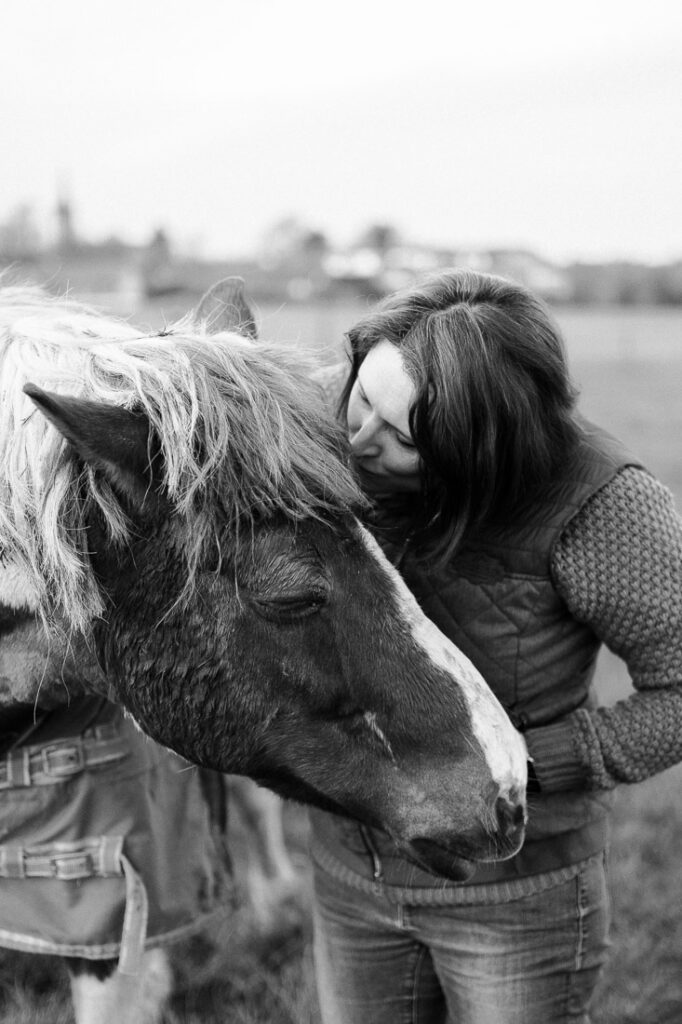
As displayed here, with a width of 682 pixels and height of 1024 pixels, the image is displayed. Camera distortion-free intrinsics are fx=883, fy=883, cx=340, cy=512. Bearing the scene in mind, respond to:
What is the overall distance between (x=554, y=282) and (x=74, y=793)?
38686mm

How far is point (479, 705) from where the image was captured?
1742 mm

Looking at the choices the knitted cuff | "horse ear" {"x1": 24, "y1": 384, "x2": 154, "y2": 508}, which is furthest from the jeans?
"horse ear" {"x1": 24, "y1": 384, "x2": 154, "y2": 508}

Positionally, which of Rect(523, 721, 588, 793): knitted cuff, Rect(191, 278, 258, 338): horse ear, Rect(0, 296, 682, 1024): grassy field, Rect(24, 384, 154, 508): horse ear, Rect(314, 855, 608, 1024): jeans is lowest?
Rect(0, 296, 682, 1024): grassy field

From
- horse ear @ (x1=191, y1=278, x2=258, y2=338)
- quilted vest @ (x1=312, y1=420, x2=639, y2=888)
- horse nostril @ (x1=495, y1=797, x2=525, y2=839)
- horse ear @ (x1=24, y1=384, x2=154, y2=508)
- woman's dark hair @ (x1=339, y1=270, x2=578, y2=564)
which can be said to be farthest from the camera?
horse ear @ (x1=191, y1=278, x2=258, y2=338)

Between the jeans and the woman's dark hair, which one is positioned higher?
the woman's dark hair

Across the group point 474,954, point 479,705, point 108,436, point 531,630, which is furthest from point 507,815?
point 108,436

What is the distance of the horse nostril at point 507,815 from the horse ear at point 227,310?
1265 mm

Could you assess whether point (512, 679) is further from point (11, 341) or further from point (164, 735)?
point (11, 341)

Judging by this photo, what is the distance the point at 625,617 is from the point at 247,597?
31.8 inches

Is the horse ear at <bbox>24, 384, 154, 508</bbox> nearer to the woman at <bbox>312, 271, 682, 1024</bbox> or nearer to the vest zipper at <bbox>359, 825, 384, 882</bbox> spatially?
the woman at <bbox>312, 271, 682, 1024</bbox>

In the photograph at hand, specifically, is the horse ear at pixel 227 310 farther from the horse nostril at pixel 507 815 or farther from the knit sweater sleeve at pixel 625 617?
the horse nostril at pixel 507 815

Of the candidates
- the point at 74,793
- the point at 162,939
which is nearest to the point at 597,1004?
the point at 162,939

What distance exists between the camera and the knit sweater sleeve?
73.4 inches

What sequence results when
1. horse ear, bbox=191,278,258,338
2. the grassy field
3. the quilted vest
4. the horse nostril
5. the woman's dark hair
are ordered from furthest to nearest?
the grassy field
horse ear, bbox=191,278,258,338
the quilted vest
the woman's dark hair
the horse nostril
